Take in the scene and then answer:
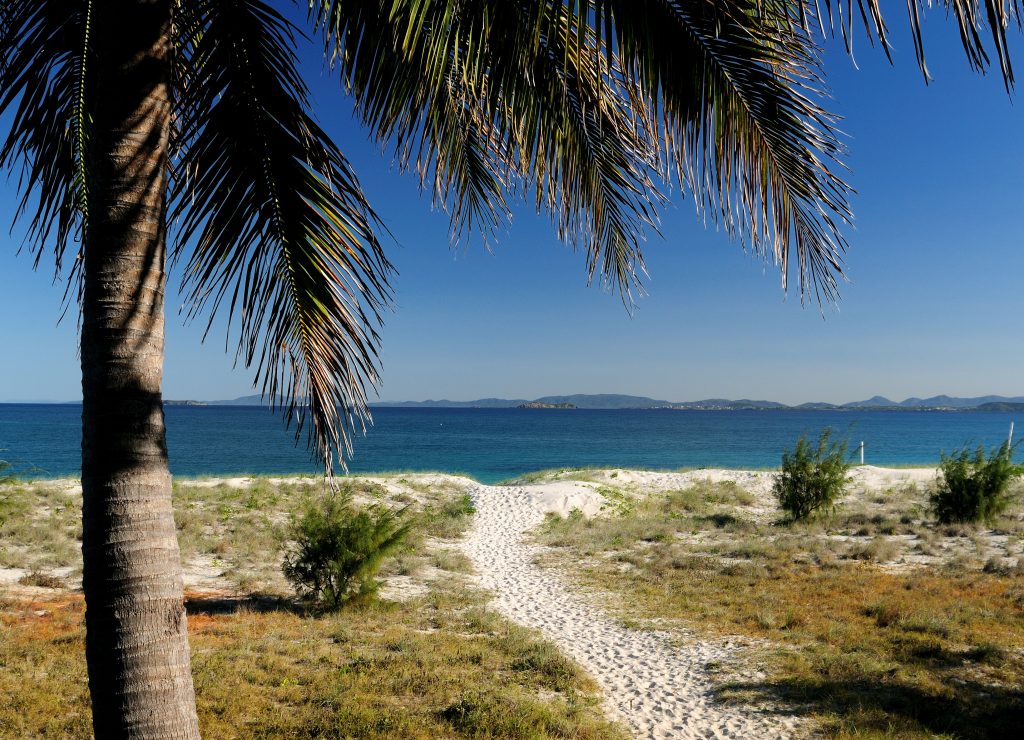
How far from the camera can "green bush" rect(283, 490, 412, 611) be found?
9.89 meters

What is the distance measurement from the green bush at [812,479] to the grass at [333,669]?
33.6 ft

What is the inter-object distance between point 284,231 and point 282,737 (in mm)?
4177

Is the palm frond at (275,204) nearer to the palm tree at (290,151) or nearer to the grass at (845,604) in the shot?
the palm tree at (290,151)

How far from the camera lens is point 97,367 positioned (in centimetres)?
244

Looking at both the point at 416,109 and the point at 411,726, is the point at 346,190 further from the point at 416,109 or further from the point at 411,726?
the point at 411,726

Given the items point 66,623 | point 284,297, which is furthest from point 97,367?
point 66,623

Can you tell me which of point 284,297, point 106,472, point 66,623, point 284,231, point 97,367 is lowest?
point 66,623

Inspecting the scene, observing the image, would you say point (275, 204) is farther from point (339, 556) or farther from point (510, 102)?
point (339, 556)

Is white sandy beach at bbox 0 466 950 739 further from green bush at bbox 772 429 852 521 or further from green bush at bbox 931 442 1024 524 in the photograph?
green bush at bbox 931 442 1024 524

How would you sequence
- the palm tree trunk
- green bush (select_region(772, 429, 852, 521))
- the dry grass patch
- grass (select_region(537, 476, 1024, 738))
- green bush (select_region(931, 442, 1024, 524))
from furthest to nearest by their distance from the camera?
green bush (select_region(772, 429, 852, 521)), green bush (select_region(931, 442, 1024, 524)), grass (select_region(537, 476, 1024, 738)), the dry grass patch, the palm tree trunk

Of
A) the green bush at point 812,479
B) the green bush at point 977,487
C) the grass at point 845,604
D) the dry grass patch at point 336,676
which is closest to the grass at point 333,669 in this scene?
the dry grass patch at point 336,676

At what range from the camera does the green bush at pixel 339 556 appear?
9.89 m

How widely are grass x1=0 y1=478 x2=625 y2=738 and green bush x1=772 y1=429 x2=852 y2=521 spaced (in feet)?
33.6

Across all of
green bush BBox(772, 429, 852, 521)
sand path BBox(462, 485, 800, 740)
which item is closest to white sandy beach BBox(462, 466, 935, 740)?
sand path BBox(462, 485, 800, 740)
